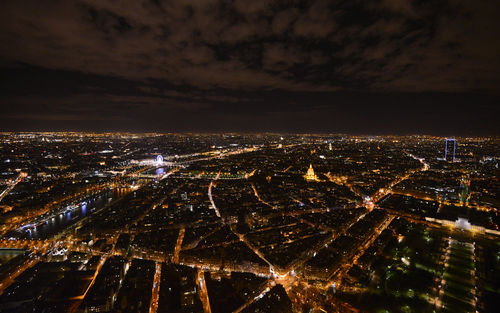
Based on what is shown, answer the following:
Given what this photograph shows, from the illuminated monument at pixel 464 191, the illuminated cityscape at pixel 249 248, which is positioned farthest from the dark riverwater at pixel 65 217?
the illuminated monument at pixel 464 191

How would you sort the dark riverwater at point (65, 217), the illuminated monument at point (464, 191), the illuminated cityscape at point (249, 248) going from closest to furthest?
1. the illuminated cityscape at point (249, 248)
2. the dark riverwater at point (65, 217)
3. the illuminated monument at point (464, 191)

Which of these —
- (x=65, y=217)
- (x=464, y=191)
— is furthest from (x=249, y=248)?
(x=464, y=191)

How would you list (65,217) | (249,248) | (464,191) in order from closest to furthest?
(249,248) < (65,217) < (464,191)

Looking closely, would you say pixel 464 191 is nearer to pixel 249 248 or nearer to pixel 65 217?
pixel 249 248

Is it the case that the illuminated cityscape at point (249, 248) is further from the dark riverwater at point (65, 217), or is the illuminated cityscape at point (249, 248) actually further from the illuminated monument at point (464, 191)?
the illuminated monument at point (464, 191)

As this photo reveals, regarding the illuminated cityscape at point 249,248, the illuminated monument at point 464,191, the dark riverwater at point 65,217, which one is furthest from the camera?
the illuminated monument at point 464,191

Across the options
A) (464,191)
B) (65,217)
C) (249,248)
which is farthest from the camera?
(464,191)

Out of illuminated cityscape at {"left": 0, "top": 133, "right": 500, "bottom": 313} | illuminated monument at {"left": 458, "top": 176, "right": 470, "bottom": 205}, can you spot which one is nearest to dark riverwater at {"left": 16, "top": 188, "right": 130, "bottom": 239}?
illuminated cityscape at {"left": 0, "top": 133, "right": 500, "bottom": 313}

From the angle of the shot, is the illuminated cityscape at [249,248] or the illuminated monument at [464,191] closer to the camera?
the illuminated cityscape at [249,248]

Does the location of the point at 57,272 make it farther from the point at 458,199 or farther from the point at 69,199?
the point at 458,199

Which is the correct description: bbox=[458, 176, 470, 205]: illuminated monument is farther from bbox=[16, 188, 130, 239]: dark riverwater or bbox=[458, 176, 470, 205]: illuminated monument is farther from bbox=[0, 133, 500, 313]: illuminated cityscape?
bbox=[16, 188, 130, 239]: dark riverwater
